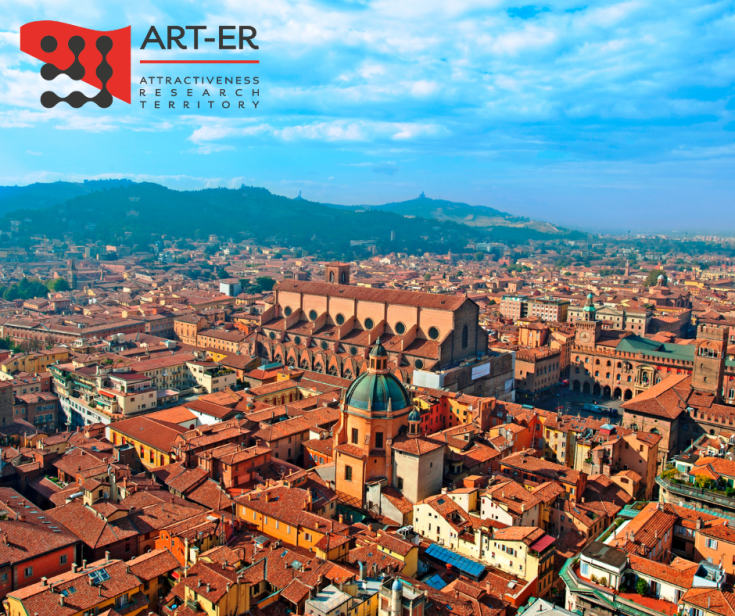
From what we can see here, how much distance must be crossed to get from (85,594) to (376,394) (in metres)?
17.2

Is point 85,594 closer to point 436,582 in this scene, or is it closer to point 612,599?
point 436,582

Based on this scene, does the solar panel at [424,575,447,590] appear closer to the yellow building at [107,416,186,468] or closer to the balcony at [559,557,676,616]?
the balcony at [559,557,676,616]

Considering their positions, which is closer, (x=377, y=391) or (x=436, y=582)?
(x=436, y=582)

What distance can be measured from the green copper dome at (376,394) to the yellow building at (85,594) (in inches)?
579

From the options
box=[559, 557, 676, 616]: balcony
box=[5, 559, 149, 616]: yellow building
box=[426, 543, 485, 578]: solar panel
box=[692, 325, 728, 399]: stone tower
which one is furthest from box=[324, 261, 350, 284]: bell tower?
box=[559, 557, 676, 616]: balcony

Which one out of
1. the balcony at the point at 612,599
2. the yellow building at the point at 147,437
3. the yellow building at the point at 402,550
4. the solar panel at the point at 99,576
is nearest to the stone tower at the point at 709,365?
the balcony at the point at 612,599

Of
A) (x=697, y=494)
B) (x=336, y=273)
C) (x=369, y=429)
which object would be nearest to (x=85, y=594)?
(x=369, y=429)

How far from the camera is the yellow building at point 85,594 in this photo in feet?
71.1

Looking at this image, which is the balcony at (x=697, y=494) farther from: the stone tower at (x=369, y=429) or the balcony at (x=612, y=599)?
the stone tower at (x=369, y=429)

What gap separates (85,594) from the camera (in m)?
22.6

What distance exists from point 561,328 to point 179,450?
2247 inches

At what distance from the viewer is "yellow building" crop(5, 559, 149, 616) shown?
2167 centimetres

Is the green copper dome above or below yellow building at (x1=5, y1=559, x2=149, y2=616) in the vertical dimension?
above

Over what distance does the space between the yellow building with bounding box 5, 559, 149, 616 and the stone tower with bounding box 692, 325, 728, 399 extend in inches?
1737
